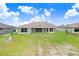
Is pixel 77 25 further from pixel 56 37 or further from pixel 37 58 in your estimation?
pixel 37 58

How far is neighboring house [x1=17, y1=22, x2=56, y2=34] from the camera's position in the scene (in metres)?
6.06

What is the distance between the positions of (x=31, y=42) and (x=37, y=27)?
45 cm

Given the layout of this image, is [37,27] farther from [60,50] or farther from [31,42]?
[60,50]

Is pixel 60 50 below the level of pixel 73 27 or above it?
below

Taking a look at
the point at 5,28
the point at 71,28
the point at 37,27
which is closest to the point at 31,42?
the point at 37,27

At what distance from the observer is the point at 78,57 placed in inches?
234

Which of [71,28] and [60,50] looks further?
[71,28]

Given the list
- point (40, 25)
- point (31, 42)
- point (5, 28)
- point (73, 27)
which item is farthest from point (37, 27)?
point (73, 27)

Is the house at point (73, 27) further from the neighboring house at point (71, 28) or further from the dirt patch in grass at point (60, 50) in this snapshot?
the dirt patch in grass at point (60, 50)

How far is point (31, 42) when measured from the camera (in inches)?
241

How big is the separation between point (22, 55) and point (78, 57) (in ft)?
4.94

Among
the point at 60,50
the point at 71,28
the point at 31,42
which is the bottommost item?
the point at 60,50

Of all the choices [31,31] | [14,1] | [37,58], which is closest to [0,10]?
[14,1]

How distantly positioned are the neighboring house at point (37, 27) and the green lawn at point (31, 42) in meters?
0.12
